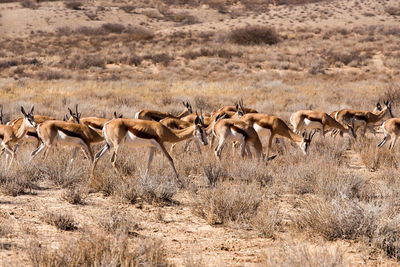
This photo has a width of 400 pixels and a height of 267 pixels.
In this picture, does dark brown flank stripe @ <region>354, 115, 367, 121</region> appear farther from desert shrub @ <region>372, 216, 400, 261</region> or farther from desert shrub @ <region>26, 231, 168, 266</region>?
desert shrub @ <region>26, 231, 168, 266</region>

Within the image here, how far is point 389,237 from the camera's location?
5.03m

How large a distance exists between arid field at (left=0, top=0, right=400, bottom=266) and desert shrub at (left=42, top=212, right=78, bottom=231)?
2 centimetres

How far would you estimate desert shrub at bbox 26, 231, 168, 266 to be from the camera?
13.4ft

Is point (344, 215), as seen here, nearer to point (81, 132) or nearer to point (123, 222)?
point (123, 222)

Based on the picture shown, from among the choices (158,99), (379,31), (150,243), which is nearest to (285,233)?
(150,243)

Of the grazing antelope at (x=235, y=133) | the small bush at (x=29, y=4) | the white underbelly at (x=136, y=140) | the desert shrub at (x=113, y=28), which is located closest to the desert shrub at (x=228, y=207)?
the white underbelly at (x=136, y=140)

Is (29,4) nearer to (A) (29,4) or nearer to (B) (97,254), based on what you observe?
(A) (29,4)

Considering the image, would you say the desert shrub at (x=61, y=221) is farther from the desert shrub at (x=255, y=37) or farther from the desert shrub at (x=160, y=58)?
the desert shrub at (x=255, y=37)

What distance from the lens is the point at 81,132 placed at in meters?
8.93

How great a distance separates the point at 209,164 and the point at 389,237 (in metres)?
4.43

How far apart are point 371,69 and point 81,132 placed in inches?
1040

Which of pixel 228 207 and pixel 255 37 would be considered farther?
pixel 255 37

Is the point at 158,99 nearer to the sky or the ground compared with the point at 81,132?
nearer to the ground

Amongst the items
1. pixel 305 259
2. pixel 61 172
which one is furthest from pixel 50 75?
pixel 305 259
